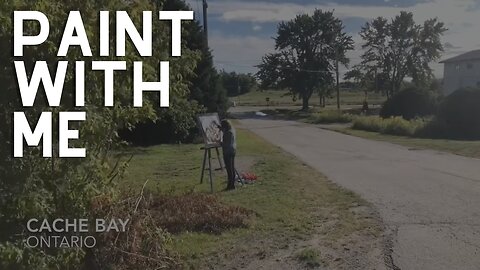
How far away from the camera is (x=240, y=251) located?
22.5 ft

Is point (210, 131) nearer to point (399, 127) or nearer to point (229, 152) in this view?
point (229, 152)

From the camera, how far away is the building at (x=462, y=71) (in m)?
65.2

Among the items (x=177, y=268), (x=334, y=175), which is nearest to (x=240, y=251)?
(x=177, y=268)

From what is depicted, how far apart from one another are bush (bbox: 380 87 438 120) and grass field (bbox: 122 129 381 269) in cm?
3229

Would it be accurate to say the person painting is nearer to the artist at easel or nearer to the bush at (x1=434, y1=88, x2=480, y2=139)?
the artist at easel

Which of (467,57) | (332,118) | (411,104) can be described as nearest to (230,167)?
(411,104)

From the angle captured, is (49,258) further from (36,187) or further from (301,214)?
(301,214)

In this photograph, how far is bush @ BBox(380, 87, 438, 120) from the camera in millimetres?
46125

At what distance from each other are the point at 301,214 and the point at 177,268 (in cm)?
343

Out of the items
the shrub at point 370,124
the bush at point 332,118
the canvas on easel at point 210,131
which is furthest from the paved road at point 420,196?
the bush at point 332,118

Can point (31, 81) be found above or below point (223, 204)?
above

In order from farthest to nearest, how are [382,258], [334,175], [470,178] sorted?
[334,175] → [470,178] → [382,258]

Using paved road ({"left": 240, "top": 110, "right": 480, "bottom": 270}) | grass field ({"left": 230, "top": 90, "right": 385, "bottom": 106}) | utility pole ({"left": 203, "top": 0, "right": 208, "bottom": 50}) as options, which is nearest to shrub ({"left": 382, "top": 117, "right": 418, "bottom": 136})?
paved road ({"left": 240, "top": 110, "right": 480, "bottom": 270})

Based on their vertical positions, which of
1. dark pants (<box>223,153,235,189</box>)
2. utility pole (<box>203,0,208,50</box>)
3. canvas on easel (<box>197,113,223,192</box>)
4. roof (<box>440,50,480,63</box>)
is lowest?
dark pants (<box>223,153,235,189</box>)
